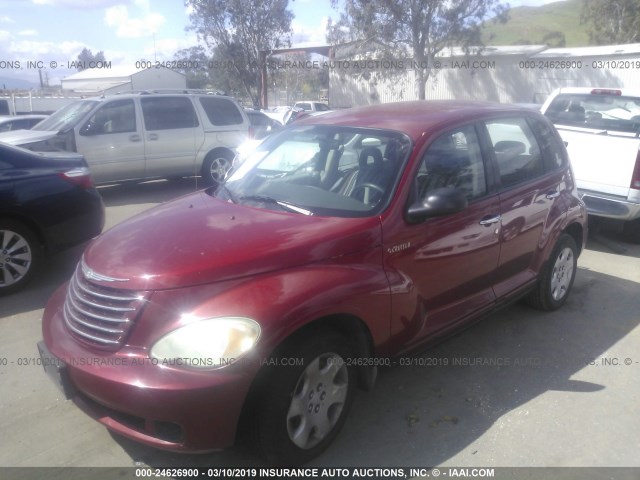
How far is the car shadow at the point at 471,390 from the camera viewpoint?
2934 millimetres

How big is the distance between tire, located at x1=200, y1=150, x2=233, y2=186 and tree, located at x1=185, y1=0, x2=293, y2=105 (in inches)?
905

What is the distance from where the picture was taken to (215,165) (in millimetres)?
10273

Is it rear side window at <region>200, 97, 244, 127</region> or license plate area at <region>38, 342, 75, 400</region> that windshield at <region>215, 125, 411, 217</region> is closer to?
license plate area at <region>38, 342, 75, 400</region>

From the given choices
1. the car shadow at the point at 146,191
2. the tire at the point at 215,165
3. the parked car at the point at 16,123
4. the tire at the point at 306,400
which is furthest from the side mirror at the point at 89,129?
the tire at the point at 306,400

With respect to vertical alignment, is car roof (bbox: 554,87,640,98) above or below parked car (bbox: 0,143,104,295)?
above

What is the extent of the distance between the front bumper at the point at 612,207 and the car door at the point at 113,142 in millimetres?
7003

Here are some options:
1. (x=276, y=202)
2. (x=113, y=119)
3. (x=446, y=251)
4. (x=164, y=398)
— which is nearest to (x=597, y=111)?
(x=446, y=251)

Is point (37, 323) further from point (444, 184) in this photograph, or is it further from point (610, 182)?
point (610, 182)

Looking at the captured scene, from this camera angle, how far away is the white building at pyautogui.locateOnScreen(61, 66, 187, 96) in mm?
33812

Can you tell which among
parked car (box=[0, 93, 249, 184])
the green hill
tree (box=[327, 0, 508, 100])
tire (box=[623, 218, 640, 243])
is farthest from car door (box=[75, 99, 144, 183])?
the green hill

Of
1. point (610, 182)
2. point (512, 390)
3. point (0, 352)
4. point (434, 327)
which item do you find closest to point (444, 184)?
point (434, 327)

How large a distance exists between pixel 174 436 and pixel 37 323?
2.66 m

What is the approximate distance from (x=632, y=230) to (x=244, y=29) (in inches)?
1125

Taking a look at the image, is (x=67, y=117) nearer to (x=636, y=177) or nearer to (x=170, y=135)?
(x=170, y=135)
